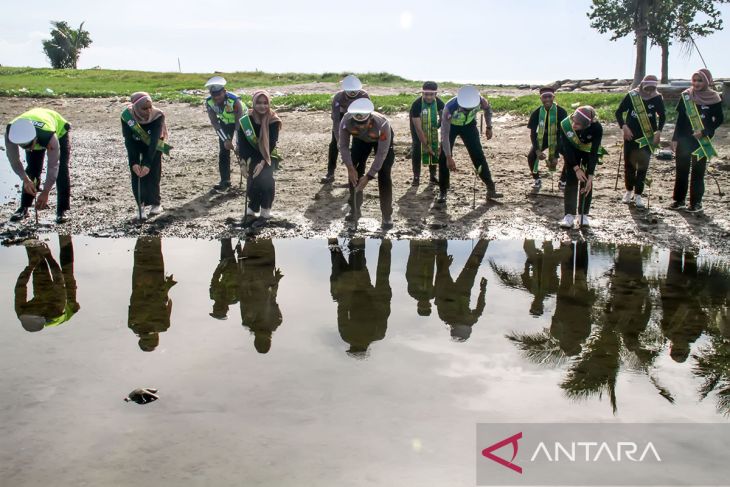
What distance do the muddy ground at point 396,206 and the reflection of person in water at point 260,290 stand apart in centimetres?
76

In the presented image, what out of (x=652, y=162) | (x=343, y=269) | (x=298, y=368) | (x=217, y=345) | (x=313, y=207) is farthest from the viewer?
(x=652, y=162)

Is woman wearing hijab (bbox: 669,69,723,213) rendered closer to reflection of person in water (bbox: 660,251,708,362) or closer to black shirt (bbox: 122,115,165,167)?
reflection of person in water (bbox: 660,251,708,362)

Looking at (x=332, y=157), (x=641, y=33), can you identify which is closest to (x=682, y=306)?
(x=332, y=157)

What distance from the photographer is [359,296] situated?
690 cm

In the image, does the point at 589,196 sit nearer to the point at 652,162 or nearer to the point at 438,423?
the point at 652,162

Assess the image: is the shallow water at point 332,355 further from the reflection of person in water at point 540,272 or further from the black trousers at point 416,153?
the black trousers at point 416,153

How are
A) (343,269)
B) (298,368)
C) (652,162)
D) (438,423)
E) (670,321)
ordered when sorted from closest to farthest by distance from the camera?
(438,423) < (298,368) < (670,321) < (343,269) < (652,162)

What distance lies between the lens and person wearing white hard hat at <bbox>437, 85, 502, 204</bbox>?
9.93 m

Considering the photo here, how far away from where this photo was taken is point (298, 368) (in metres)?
5.29

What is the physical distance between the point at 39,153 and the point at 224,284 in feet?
12.3

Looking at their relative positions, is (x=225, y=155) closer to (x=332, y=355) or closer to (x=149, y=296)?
(x=149, y=296)

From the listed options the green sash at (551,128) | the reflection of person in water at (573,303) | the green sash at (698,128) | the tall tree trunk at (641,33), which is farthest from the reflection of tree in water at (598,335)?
the tall tree trunk at (641,33)

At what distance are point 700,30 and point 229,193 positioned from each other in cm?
2724

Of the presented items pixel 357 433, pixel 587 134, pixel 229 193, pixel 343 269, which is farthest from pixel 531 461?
pixel 229 193
